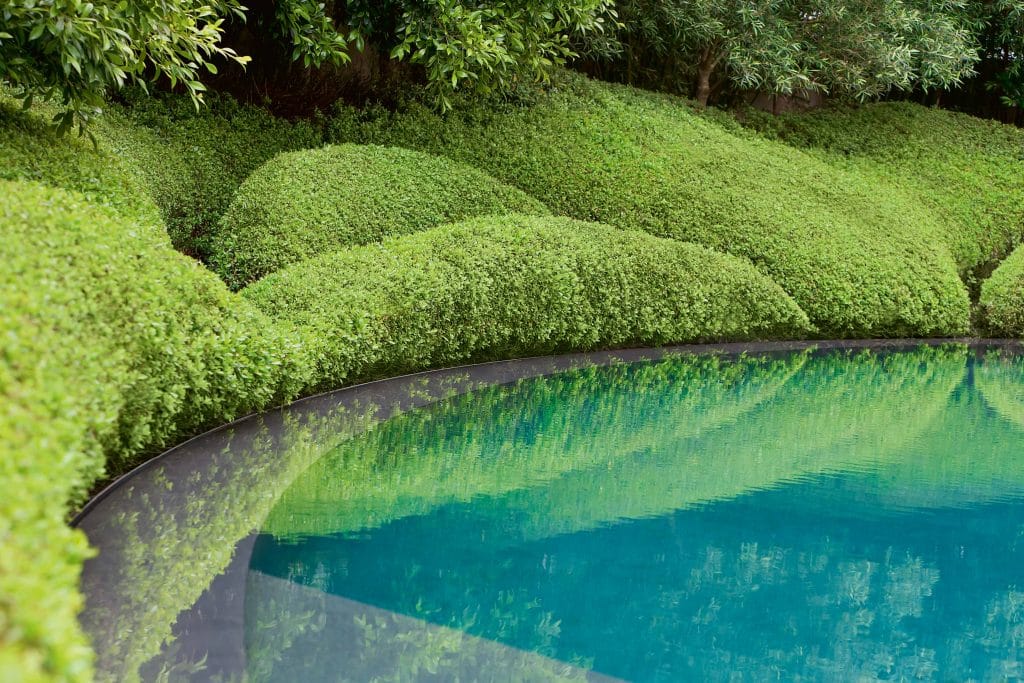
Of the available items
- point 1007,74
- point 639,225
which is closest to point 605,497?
point 639,225

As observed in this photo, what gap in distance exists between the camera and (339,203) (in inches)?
391

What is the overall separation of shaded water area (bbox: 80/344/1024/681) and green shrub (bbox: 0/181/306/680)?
0.36m

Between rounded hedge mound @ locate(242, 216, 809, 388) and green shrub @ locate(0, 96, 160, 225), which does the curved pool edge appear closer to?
rounded hedge mound @ locate(242, 216, 809, 388)

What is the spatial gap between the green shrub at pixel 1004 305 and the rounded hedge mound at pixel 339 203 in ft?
19.8

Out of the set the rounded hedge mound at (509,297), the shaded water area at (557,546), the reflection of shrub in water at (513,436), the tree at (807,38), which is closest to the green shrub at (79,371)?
the shaded water area at (557,546)

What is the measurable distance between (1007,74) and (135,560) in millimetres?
19579

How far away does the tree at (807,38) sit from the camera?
14234mm

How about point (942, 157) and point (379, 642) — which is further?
point (942, 157)

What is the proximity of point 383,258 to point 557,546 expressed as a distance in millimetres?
4249

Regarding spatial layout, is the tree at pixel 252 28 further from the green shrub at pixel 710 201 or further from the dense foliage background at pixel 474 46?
the green shrub at pixel 710 201

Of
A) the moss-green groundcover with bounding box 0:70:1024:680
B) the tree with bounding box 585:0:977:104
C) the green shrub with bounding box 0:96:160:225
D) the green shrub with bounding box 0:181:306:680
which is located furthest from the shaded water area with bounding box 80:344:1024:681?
A: the tree with bounding box 585:0:977:104

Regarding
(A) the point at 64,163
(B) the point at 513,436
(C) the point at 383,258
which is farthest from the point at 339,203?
(B) the point at 513,436

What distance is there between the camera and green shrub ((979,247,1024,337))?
1256 cm

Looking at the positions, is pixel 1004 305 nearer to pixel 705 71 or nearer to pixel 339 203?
pixel 705 71
